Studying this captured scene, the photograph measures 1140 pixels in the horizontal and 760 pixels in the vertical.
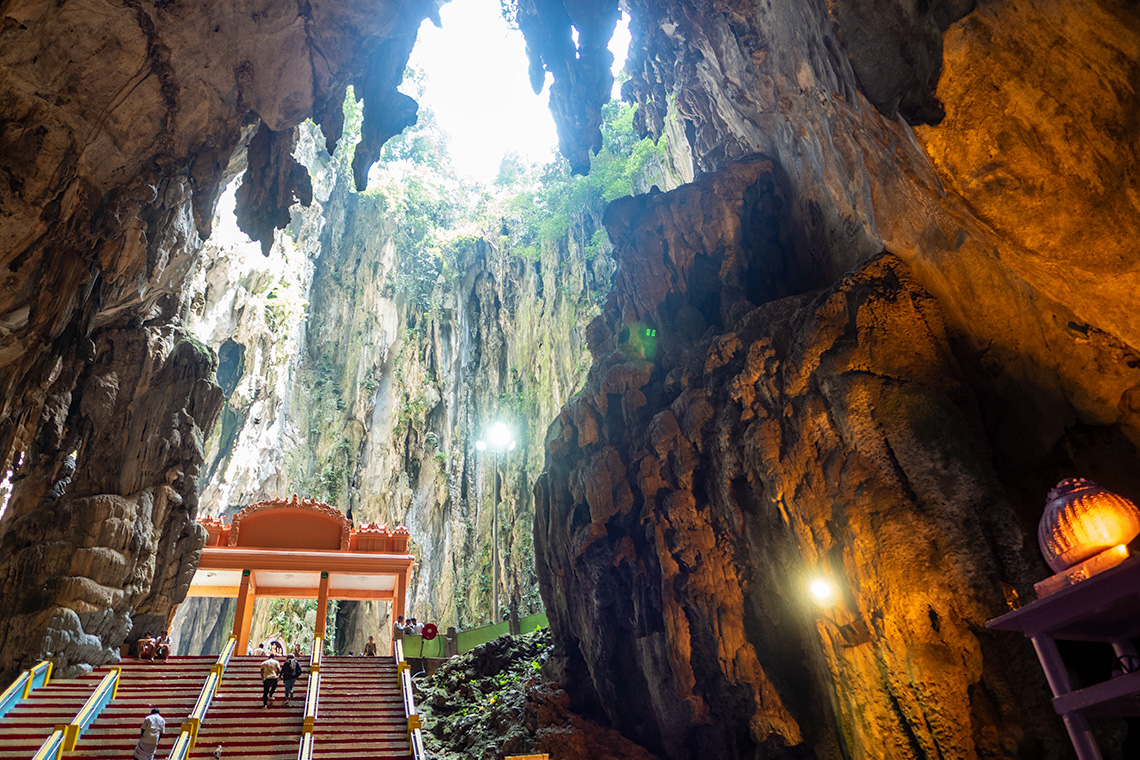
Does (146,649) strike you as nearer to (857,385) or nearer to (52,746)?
(52,746)

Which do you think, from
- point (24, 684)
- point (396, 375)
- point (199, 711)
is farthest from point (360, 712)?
point (396, 375)

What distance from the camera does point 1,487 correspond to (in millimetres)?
11344

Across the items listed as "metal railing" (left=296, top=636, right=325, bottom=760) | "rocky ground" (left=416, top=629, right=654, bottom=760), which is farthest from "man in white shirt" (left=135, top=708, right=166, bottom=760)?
"rocky ground" (left=416, top=629, right=654, bottom=760)

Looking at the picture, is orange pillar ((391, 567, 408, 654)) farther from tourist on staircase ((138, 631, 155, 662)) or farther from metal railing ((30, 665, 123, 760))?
metal railing ((30, 665, 123, 760))

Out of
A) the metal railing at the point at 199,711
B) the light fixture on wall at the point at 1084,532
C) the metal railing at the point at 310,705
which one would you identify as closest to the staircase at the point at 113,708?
the metal railing at the point at 199,711

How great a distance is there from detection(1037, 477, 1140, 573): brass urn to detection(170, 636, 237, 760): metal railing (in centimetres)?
1069

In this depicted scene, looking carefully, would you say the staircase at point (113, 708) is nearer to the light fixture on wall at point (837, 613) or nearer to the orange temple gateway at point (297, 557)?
the orange temple gateway at point (297, 557)

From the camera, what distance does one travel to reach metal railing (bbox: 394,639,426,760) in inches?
401

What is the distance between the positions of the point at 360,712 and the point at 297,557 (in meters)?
6.41

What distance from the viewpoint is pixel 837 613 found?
329 inches

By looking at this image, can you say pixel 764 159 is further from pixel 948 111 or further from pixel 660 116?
pixel 948 111

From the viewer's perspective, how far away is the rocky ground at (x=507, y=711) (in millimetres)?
11977

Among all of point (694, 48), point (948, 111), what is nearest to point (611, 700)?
point (948, 111)

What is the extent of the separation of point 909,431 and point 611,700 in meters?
7.90
